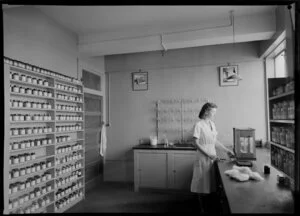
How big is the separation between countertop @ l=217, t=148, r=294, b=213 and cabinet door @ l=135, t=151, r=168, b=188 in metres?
1.83

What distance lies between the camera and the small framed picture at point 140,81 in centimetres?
440

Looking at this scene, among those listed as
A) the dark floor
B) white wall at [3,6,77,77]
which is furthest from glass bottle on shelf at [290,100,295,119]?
white wall at [3,6,77,77]

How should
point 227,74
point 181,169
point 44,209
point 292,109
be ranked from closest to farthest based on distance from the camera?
1. point 292,109
2. point 44,209
3. point 181,169
4. point 227,74

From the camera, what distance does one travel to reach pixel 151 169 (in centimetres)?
383

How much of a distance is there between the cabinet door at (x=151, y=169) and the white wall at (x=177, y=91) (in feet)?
1.92

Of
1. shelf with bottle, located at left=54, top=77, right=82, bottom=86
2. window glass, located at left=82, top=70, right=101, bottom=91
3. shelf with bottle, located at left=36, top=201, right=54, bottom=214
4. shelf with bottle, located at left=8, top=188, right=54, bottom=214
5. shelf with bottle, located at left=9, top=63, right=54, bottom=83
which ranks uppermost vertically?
window glass, located at left=82, top=70, right=101, bottom=91

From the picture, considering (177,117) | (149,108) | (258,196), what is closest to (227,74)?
(177,117)

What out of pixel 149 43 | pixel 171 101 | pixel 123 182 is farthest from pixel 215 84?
pixel 123 182

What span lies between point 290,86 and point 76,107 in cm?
269

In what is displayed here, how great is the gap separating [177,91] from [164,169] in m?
1.42

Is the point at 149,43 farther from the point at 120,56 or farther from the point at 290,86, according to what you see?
the point at 290,86

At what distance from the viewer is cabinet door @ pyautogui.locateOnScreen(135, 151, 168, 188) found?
3.80m

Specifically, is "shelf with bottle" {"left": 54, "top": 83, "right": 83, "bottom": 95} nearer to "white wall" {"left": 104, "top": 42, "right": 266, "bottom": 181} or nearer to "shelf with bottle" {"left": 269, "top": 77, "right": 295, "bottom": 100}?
"white wall" {"left": 104, "top": 42, "right": 266, "bottom": 181}

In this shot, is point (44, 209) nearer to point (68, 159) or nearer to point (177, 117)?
point (68, 159)
